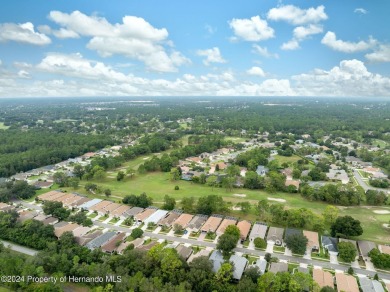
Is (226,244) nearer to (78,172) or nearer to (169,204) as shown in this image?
(169,204)

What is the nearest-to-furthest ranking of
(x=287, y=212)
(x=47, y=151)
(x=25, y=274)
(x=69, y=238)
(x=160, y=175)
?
1. (x=25, y=274)
2. (x=69, y=238)
3. (x=287, y=212)
4. (x=160, y=175)
5. (x=47, y=151)

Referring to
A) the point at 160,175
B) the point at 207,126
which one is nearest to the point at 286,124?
the point at 207,126

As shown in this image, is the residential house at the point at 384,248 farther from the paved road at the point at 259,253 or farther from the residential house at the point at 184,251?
the residential house at the point at 184,251

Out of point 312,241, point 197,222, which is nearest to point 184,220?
point 197,222

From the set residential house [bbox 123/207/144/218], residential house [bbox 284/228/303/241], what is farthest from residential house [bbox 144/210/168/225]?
residential house [bbox 284/228/303/241]

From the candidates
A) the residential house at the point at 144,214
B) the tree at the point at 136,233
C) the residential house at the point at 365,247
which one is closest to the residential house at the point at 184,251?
the tree at the point at 136,233

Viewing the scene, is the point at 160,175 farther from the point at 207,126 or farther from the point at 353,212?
the point at 207,126
